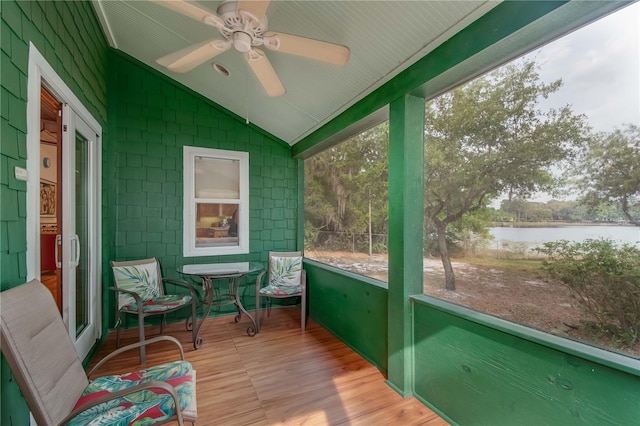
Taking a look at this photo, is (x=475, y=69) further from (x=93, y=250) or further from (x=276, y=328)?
(x=93, y=250)

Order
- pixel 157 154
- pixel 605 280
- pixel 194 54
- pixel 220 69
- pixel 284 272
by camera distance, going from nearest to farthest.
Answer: pixel 605 280
pixel 194 54
pixel 220 69
pixel 157 154
pixel 284 272

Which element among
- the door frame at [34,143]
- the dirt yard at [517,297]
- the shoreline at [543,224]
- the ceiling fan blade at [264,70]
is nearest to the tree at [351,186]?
the dirt yard at [517,297]

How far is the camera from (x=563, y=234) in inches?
56.9

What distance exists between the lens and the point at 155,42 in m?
2.96

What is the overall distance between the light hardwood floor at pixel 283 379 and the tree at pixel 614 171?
1.62 metres

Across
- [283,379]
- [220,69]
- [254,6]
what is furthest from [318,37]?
[283,379]

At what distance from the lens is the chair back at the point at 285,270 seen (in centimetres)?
367

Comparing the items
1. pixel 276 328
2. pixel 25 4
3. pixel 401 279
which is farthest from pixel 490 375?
pixel 25 4

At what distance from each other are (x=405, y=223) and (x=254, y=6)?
Result: 1.66 metres

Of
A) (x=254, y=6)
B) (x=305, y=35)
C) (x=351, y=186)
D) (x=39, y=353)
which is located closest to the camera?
(x=39, y=353)

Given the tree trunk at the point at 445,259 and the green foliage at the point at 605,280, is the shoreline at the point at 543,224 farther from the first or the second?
the tree trunk at the point at 445,259

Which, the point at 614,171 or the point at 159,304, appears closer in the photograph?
the point at 614,171

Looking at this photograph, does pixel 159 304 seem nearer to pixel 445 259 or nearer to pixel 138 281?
pixel 138 281

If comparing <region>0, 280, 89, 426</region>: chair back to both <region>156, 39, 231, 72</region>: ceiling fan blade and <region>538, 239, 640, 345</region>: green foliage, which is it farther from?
<region>538, 239, 640, 345</region>: green foliage
